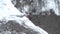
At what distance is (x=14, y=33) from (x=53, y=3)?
4180mm

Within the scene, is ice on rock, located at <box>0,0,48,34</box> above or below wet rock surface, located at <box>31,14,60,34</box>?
above

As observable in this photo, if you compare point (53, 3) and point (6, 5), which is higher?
point (6, 5)

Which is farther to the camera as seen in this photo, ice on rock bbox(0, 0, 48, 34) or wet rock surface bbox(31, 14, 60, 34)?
wet rock surface bbox(31, 14, 60, 34)

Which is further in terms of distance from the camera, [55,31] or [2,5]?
[55,31]

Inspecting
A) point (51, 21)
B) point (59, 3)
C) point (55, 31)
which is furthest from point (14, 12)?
point (59, 3)

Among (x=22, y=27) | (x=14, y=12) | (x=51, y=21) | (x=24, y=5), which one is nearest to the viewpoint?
(x=22, y=27)

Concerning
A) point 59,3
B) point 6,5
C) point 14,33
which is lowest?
point 59,3

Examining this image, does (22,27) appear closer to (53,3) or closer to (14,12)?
(14,12)

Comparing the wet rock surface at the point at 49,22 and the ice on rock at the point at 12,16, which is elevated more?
the ice on rock at the point at 12,16

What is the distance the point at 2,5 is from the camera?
92.7 inches

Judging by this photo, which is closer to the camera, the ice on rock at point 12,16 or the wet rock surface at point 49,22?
the ice on rock at point 12,16

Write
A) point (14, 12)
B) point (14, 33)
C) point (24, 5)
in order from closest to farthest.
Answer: point (14, 33), point (14, 12), point (24, 5)

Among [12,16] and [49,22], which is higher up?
[12,16]

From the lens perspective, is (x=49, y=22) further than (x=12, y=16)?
Yes
